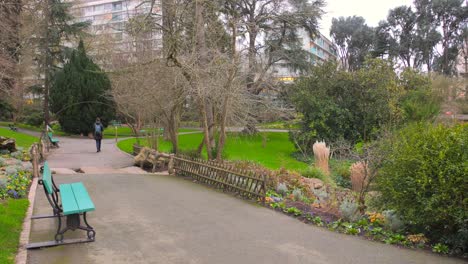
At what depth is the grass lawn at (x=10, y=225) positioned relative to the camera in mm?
4858

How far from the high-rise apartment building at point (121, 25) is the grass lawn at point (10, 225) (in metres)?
7.81

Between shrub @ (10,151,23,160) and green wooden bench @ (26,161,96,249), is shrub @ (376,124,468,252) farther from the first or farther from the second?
shrub @ (10,151,23,160)

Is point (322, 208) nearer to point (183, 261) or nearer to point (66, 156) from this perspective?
point (183, 261)

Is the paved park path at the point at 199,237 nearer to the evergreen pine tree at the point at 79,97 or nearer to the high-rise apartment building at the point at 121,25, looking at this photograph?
the high-rise apartment building at the point at 121,25

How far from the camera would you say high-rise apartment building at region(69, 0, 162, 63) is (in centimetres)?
1558

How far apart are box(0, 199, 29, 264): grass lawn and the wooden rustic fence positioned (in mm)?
4320

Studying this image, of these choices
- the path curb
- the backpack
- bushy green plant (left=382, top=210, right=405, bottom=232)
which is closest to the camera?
the path curb

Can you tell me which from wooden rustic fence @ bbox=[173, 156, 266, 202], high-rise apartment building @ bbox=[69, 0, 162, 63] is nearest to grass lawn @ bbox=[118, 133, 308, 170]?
high-rise apartment building @ bbox=[69, 0, 162, 63]

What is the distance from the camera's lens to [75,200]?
5.66m

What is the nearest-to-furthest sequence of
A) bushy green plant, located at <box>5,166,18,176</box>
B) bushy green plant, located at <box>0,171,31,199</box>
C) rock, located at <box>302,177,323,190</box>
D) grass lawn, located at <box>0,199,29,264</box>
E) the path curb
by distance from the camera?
the path curb → grass lawn, located at <box>0,199,29,264</box> → bushy green plant, located at <box>0,171,31,199</box> → bushy green plant, located at <box>5,166,18,176</box> → rock, located at <box>302,177,323,190</box>

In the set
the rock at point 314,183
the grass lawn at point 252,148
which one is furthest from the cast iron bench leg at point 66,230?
the grass lawn at point 252,148

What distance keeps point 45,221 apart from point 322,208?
4.91 meters

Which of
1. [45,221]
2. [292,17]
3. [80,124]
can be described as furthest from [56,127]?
[45,221]

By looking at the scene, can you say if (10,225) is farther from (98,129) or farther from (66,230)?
(98,129)
